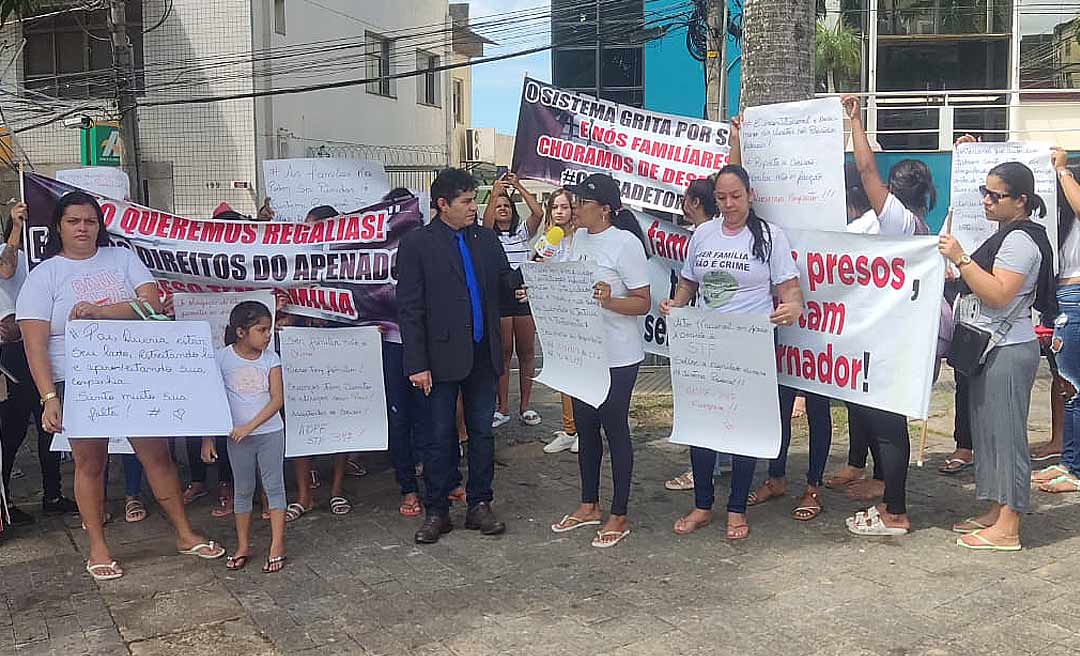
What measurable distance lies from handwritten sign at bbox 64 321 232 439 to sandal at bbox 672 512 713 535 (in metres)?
2.30

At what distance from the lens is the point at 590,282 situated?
5.32m

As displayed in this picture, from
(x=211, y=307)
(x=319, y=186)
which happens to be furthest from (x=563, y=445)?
(x=211, y=307)

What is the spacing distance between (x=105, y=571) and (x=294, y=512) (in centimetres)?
116

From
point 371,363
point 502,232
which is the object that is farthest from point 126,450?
point 502,232

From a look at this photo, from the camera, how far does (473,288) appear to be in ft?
18.0

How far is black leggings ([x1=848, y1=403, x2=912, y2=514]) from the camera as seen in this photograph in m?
5.29

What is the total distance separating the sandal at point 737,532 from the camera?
17.7 ft

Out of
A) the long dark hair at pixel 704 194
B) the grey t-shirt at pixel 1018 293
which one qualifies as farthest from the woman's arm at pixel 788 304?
the grey t-shirt at pixel 1018 293

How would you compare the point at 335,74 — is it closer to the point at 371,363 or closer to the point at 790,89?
the point at 790,89

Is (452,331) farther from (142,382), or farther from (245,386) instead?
(142,382)

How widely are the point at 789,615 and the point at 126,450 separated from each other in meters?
3.49

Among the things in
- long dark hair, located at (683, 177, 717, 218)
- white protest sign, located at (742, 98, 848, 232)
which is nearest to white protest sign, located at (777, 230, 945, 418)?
white protest sign, located at (742, 98, 848, 232)

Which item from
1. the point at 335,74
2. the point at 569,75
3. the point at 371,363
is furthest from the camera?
the point at 569,75

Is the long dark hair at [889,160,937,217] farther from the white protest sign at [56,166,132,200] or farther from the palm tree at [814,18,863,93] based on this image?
the palm tree at [814,18,863,93]
